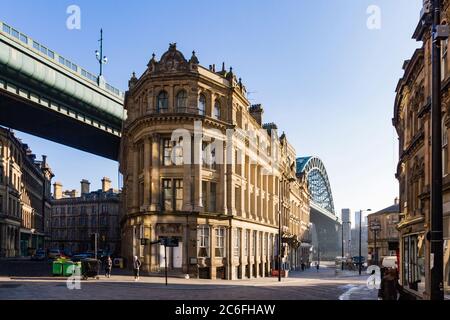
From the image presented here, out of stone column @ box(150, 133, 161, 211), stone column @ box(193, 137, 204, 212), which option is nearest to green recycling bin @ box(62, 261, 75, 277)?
stone column @ box(150, 133, 161, 211)

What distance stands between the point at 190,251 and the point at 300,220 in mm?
57785

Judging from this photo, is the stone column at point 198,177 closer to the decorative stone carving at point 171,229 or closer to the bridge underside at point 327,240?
the decorative stone carving at point 171,229

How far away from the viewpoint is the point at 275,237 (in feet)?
218

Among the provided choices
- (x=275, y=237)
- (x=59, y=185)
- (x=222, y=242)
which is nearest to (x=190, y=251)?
(x=222, y=242)

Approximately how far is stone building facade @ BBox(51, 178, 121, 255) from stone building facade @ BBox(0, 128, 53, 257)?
313 centimetres

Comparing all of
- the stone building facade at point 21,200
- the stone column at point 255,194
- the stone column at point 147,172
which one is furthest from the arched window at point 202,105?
the stone building facade at point 21,200

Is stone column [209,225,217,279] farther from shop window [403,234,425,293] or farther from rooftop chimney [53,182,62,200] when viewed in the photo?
rooftop chimney [53,182,62,200]

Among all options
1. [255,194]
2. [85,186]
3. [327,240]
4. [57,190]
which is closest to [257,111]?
[255,194]

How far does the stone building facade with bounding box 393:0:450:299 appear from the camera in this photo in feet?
67.9

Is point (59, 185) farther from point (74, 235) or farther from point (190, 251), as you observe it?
point (190, 251)

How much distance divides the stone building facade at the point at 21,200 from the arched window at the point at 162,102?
48.8 metres

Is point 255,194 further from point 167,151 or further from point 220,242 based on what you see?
point 167,151

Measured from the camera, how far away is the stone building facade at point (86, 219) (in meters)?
120

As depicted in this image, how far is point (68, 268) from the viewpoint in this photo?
37.8 metres
